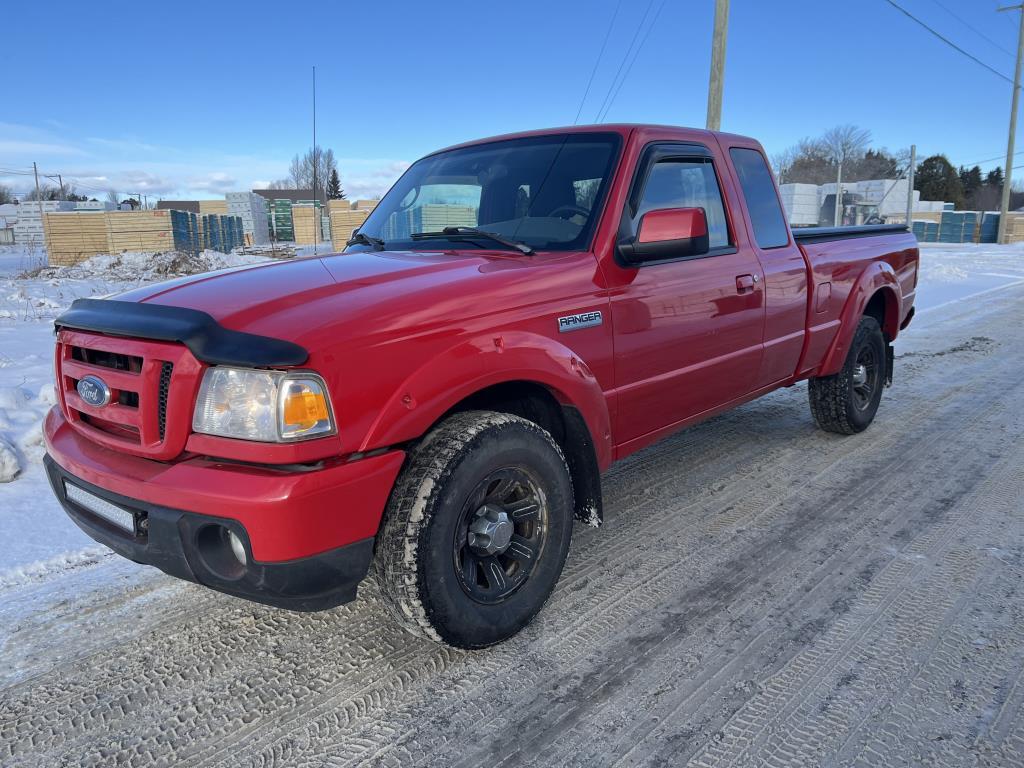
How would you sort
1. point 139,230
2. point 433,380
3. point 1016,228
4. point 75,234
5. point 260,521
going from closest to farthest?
point 260,521, point 433,380, point 75,234, point 139,230, point 1016,228

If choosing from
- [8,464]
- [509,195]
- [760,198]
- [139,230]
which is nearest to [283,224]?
[139,230]

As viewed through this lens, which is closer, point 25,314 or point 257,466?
point 257,466

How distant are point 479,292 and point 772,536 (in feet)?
6.45

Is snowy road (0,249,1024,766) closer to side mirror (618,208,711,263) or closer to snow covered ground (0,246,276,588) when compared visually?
snow covered ground (0,246,276,588)

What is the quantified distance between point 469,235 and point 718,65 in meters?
9.12

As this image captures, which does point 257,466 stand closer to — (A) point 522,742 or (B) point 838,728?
(A) point 522,742

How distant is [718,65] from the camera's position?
35.1ft

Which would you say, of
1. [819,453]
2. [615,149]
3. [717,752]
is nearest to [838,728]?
[717,752]

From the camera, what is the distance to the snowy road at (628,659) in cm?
212

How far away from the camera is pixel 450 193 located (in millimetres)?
3689

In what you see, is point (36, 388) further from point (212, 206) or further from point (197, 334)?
point (212, 206)

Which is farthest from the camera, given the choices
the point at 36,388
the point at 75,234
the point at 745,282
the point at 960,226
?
the point at 960,226

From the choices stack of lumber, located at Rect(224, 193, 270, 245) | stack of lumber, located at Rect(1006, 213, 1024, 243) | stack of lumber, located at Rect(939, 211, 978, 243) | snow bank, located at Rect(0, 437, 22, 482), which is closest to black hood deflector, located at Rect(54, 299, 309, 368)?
snow bank, located at Rect(0, 437, 22, 482)

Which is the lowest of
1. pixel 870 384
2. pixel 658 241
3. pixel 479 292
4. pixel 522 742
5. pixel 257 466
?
pixel 522 742
